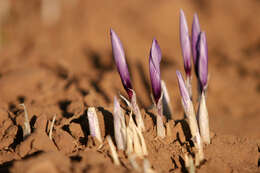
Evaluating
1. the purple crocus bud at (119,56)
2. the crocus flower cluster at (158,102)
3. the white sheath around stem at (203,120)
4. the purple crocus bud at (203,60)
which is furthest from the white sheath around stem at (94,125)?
the purple crocus bud at (203,60)

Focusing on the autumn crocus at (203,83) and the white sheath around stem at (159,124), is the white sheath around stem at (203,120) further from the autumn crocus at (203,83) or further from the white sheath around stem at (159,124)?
the white sheath around stem at (159,124)

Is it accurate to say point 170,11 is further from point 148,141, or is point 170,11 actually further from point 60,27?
point 148,141

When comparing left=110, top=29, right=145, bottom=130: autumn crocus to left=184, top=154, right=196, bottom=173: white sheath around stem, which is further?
left=110, top=29, right=145, bottom=130: autumn crocus

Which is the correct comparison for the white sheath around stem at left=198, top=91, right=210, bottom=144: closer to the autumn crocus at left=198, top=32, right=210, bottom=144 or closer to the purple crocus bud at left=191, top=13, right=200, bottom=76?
the autumn crocus at left=198, top=32, right=210, bottom=144

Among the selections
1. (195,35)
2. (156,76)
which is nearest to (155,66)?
(156,76)

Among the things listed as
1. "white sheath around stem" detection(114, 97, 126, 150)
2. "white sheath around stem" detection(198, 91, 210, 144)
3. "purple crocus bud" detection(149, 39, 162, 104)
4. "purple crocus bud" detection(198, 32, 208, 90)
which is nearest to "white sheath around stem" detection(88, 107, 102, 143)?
"white sheath around stem" detection(114, 97, 126, 150)

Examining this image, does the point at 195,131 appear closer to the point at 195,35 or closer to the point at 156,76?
the point at 156,76
